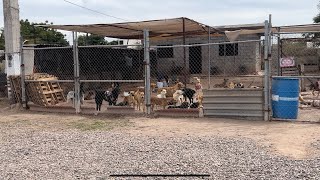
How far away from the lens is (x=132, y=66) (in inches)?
1010

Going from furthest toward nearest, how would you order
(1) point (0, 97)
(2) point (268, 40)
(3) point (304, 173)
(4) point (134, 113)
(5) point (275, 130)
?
1. (1) point (0, 97)
2. (4) point (134, 113)
3. (2) point (268, 40)
4. (5) point (275, 130)
5. (3) point (304, 173)

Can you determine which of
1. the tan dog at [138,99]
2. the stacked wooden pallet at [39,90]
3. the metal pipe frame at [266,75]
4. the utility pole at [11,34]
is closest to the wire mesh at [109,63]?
the utility pole at [11,34]

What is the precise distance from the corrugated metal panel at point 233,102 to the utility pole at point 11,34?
709 cm

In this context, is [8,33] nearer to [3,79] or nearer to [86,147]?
[3,79]

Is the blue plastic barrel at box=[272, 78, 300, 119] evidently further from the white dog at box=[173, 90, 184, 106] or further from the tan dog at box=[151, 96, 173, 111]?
the tan dog at box=[151, 96, 173, 111]

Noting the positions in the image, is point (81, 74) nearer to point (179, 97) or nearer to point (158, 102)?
point (179, 97)

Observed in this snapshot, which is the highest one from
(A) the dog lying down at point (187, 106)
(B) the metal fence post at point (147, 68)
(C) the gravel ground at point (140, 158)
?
(B) the metal fence post at point (147, 68)

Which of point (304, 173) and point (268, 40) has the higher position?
point (268, 40)

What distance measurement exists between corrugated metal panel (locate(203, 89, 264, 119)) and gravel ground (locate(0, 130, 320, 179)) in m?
2.17

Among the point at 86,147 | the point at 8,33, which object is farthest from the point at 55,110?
the point at 86,147

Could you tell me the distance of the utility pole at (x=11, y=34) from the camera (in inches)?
562

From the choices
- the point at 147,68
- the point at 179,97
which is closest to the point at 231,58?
the point at 179,97

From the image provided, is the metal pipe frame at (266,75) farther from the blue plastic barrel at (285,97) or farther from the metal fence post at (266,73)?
the blue plastic barrel at (285,97)

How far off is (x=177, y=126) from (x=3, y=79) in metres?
10.5
